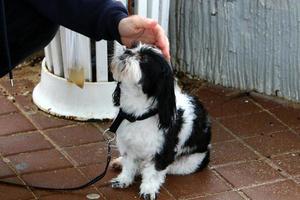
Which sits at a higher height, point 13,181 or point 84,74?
point 84,74

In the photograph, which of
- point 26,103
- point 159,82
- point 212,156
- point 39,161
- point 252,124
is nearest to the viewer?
point 159,82

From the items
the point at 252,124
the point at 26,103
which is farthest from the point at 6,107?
the point at 252,124

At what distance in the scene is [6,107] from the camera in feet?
14.3

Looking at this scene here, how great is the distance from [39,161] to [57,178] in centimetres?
21

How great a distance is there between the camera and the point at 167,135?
10.8ft

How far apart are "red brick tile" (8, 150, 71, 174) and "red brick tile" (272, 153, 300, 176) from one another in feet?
3.81

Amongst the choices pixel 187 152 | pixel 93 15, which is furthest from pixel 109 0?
pixel 187 152

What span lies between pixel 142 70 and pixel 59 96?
4.41 feet

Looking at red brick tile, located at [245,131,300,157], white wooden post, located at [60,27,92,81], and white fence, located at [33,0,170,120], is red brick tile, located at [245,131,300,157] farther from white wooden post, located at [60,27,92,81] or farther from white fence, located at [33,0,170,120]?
white wooden post, located at [60,27,92,81]

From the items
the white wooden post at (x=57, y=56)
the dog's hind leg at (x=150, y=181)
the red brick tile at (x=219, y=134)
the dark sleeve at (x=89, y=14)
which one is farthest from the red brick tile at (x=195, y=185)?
the white wooden post at (x=57, y=56)

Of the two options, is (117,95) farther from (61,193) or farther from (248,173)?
(248,173)

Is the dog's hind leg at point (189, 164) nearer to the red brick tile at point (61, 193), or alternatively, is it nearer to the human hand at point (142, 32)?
the red brick tile at point (61, 193)

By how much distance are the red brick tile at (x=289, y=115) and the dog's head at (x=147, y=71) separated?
53.9 inches

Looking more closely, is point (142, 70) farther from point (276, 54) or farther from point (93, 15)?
point (276, 54)
